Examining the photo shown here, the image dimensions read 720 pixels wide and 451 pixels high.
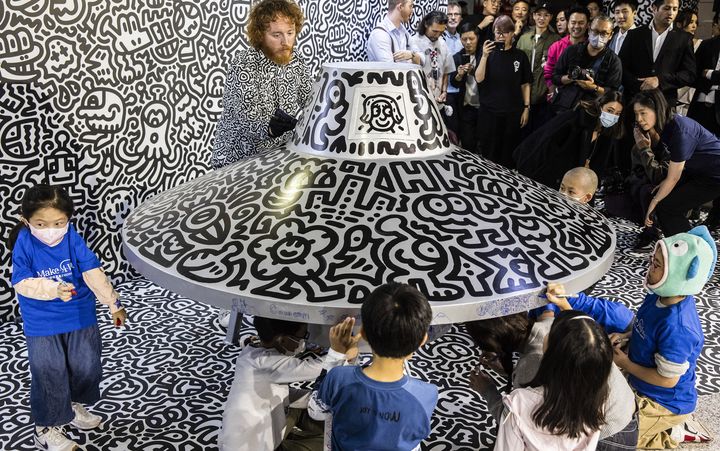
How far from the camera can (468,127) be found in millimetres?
6629

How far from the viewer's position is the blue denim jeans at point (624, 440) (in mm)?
2303

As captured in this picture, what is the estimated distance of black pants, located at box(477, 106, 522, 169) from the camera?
20.2 ft

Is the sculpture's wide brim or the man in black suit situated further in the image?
the man in black suit

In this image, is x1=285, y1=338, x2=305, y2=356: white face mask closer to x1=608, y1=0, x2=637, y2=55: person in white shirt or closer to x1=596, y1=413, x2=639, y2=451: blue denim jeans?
x1=596, y1=413, x2=639, y2=451: blue denim jeans

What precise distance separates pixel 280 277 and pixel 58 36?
2.75m

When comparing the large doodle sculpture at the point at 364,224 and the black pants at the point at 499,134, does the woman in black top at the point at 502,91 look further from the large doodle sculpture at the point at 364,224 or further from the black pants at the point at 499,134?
the large doodle sculpture at the point at 364,224

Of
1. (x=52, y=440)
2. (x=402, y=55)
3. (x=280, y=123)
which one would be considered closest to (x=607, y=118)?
(x=402, y=55)

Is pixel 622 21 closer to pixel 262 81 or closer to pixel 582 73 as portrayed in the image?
pixel 582 73

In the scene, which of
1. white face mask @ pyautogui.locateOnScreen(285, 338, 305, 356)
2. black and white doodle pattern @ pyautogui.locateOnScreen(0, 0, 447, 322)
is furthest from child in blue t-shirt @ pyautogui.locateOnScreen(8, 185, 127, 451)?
black and white doodle pattern @ pyautogui.locateOnScreen(0, 0, 447, 322)

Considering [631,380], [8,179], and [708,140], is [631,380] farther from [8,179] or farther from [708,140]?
[8,179]

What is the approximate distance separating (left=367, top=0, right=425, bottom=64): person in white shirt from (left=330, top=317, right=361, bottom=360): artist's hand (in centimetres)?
418

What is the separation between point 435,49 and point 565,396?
5068 millimetres

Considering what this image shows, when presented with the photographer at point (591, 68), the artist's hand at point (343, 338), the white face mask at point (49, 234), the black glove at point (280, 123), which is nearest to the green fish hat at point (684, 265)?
the artist's hand at point (343, 338)

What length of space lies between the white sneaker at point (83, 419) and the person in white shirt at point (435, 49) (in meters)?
4.47
